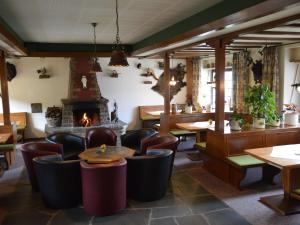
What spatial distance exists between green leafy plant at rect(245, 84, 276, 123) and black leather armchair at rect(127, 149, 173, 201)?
1838 millimetres

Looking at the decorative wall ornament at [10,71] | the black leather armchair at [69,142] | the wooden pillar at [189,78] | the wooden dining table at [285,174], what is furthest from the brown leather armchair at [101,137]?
the wooden pillar at [189,78]

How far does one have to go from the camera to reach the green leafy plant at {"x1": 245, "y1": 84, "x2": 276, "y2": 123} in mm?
4602

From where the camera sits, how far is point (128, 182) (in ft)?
13.0

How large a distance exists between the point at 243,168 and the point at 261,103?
1234 millimetres

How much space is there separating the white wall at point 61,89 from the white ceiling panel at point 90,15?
2.07 metres

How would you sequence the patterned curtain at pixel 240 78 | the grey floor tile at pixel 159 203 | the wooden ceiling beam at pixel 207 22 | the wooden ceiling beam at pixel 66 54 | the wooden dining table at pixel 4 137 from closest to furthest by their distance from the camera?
the wooden ceiling beam at pixel 207 22, the grey floor tile at pixel 159 203, the wooden dining table at pixel 4 137, the patterned curtain at pixel 240 78, the wooden ceiling beam at pixel 66 54

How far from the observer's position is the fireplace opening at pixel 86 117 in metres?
8.32

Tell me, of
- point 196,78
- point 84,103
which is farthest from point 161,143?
point 196,78

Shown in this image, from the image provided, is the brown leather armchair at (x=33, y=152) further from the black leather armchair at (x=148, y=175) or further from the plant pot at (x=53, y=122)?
the plant pot at (x=53, y=122)

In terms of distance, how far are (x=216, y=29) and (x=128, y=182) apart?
249cm

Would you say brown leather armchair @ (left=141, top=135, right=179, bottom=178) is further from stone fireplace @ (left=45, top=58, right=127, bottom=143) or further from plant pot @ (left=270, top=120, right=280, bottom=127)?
stone fireplace @ (left=45, top=58, right=127, bottom=143)

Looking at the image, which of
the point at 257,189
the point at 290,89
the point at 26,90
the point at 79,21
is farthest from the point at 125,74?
the point at 257,189

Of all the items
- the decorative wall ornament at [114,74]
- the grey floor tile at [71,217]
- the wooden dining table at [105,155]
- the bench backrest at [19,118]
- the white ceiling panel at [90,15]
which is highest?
the white ceiling panel at [90,15]

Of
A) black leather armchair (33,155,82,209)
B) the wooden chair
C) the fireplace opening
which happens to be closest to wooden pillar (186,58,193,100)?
the fireplace opening
